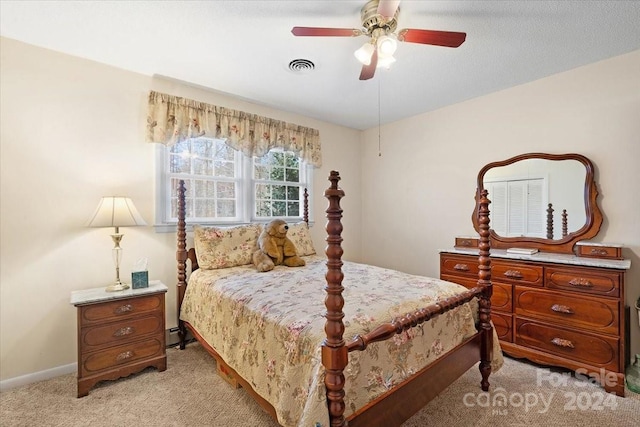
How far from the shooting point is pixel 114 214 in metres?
2.28

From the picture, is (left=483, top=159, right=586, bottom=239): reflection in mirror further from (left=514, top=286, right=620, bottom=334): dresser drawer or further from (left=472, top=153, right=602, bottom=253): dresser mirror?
(left=514, top=286, right=620, bottom=334): dresser drawer

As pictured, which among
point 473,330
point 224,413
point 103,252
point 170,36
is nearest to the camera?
point 224,413

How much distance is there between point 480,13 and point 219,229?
2.70 m

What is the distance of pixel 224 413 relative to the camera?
1.88 meters

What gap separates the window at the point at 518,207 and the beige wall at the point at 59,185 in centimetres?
345

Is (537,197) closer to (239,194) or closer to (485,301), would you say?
(485,301)

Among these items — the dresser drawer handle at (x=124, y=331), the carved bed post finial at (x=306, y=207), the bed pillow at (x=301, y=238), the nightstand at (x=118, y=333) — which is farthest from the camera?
the carved bed post finial at (x=306, y=207)

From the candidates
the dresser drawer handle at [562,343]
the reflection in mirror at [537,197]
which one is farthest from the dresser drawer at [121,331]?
the reflection in mirror at [537,197]

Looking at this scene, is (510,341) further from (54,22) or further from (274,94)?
(54,22)

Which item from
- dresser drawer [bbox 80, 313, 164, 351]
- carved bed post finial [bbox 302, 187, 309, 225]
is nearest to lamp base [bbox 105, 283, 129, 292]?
dresser drawer [bbox 80, 313, 164, 351]

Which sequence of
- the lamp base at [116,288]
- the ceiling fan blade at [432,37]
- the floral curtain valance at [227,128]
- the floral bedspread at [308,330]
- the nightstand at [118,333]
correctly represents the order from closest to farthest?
1. the floral bedspread at [308,330]
2. the ceiling fan blade at [432,37]
3. the nightstand at [118,333]
4. the lamp base at [116,288]
5. the floral curtain valance at [227,128]

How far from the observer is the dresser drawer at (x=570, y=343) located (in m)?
2.12

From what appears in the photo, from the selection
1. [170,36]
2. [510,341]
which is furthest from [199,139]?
[510,341]

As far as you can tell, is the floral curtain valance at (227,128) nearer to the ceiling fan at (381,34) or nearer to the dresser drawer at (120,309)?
the dresser drawer at (120,309)
